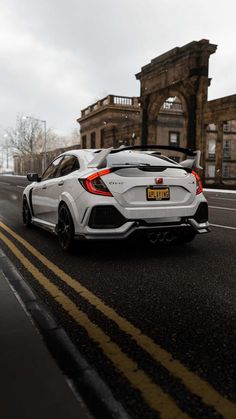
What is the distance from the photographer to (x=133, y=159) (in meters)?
5.44

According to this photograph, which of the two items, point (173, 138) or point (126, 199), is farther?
point (173, 138)

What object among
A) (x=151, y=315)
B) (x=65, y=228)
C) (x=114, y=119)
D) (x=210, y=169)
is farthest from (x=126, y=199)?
(x=210, y=169)

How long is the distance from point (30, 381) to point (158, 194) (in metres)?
3.26

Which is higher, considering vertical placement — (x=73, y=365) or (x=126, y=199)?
(x=126, y=199)

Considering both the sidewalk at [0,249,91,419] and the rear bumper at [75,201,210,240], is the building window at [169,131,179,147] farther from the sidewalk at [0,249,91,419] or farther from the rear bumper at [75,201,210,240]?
the sidewalk at [0,249,91,419]

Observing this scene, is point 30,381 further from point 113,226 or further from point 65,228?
point 65,228

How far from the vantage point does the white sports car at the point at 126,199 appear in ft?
15.6

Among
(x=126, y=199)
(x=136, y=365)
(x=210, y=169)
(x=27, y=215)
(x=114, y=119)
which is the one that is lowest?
(x=136, y=365)

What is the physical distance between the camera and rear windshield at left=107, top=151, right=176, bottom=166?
5225mm

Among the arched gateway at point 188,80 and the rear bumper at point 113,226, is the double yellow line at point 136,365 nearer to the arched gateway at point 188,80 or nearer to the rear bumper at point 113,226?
the rear bumper at point 113,226

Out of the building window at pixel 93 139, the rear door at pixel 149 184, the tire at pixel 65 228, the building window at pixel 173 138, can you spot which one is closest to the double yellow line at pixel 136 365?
the tire at pixel 65 228

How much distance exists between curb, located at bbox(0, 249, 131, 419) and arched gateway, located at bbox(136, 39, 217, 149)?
2781 cm

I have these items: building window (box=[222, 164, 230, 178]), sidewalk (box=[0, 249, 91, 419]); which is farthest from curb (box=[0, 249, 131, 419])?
building window (box=[222, 164, 230, 178])

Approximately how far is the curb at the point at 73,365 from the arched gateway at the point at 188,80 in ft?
91.2
